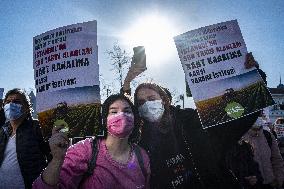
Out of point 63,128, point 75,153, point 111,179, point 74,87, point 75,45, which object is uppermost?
point 75,45

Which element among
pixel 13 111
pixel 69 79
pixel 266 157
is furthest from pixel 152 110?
pixel 266 157

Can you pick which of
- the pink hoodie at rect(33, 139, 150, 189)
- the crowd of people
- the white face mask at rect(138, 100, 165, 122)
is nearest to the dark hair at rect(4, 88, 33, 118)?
the crowd of people

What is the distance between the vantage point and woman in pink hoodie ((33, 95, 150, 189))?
2.82m

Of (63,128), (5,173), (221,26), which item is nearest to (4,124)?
(5,173)

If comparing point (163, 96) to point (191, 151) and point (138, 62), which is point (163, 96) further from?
point (191, 151)

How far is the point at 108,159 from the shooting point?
3.21m

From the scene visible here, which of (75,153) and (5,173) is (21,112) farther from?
(75,153)

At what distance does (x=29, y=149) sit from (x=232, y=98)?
2.41 metres

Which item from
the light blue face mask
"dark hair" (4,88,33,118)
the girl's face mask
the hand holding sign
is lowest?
the girl's face mask

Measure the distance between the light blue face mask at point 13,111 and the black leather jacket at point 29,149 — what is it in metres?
0.14

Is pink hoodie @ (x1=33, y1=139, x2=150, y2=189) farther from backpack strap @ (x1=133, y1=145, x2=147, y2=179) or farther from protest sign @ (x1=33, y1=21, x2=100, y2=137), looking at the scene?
protest sign @ (x1=33, y1=21, x2=100, y2=137)

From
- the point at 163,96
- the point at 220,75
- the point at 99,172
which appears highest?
the point at 220,75

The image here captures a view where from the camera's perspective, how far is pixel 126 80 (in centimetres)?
430

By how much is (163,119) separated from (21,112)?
1929mm
